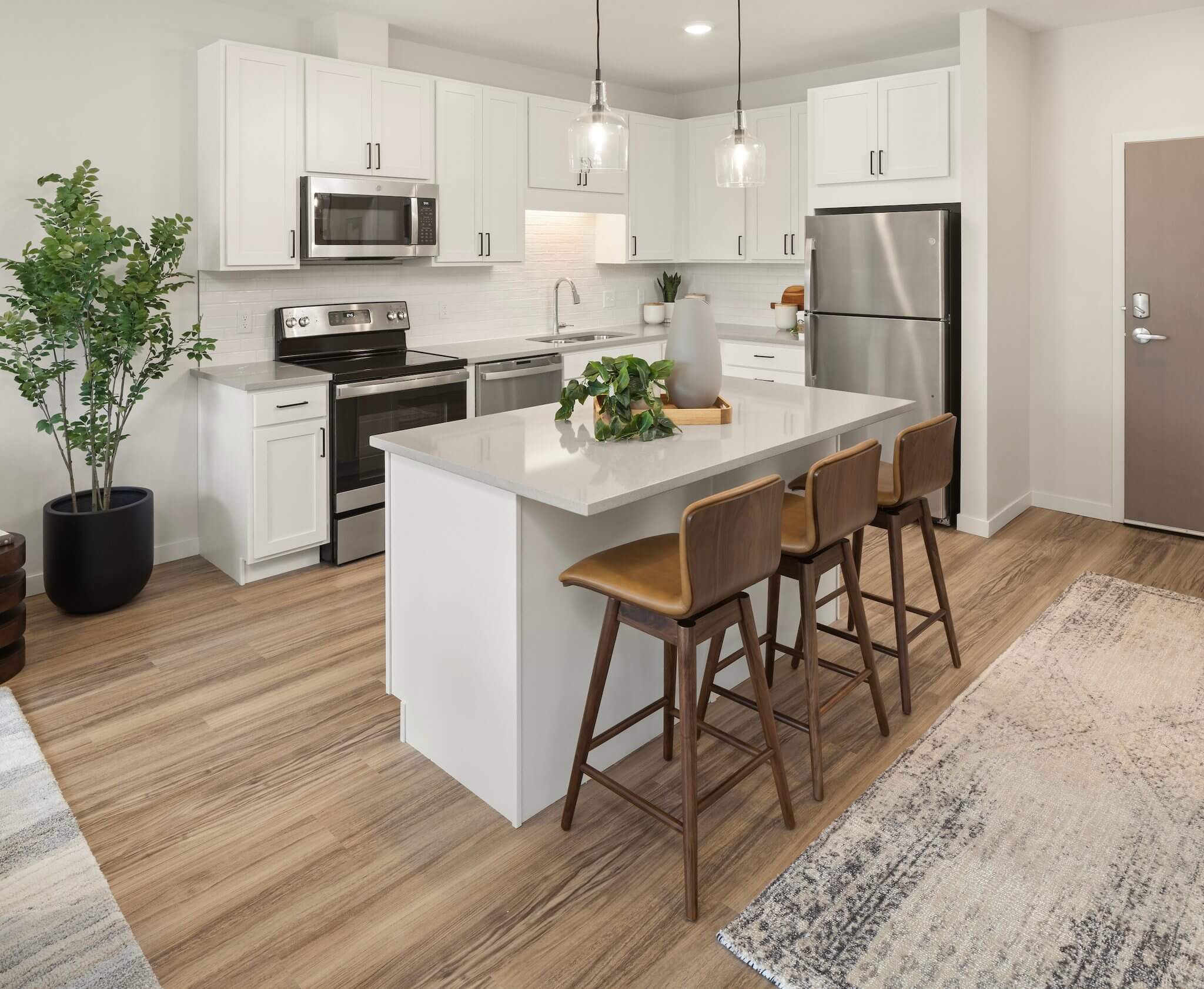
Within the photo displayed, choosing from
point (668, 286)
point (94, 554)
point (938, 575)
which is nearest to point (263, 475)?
point (94, 554)

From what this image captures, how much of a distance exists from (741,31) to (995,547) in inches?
119

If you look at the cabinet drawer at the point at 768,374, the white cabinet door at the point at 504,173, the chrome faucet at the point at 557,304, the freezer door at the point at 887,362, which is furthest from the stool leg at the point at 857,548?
the chrome faucet at the point at 557,304

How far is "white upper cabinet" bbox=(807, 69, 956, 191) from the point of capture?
15.3 feet

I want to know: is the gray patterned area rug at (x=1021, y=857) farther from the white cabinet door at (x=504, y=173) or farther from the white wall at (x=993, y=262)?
the white cabinet door at (x=504, y=173)

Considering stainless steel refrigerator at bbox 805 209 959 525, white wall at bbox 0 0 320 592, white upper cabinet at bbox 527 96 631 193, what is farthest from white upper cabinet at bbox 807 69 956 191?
white wall at bbox 0 0 320 592

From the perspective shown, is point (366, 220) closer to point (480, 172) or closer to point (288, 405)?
point (480, 172)

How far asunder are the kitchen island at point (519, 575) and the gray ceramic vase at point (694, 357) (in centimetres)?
13

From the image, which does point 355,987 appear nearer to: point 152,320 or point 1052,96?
point 152,320

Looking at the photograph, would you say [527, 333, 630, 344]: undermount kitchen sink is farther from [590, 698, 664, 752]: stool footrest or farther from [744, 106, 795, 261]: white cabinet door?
[590, 698, 664, 752]: stool footrest

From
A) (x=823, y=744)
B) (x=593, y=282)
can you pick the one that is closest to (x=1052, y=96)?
(x=593, y=282)

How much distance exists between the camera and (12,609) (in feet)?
10.5

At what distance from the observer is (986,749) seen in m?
2.73

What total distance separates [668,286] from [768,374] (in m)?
1.31

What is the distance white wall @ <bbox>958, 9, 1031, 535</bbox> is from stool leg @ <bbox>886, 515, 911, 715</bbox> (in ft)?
7.05
